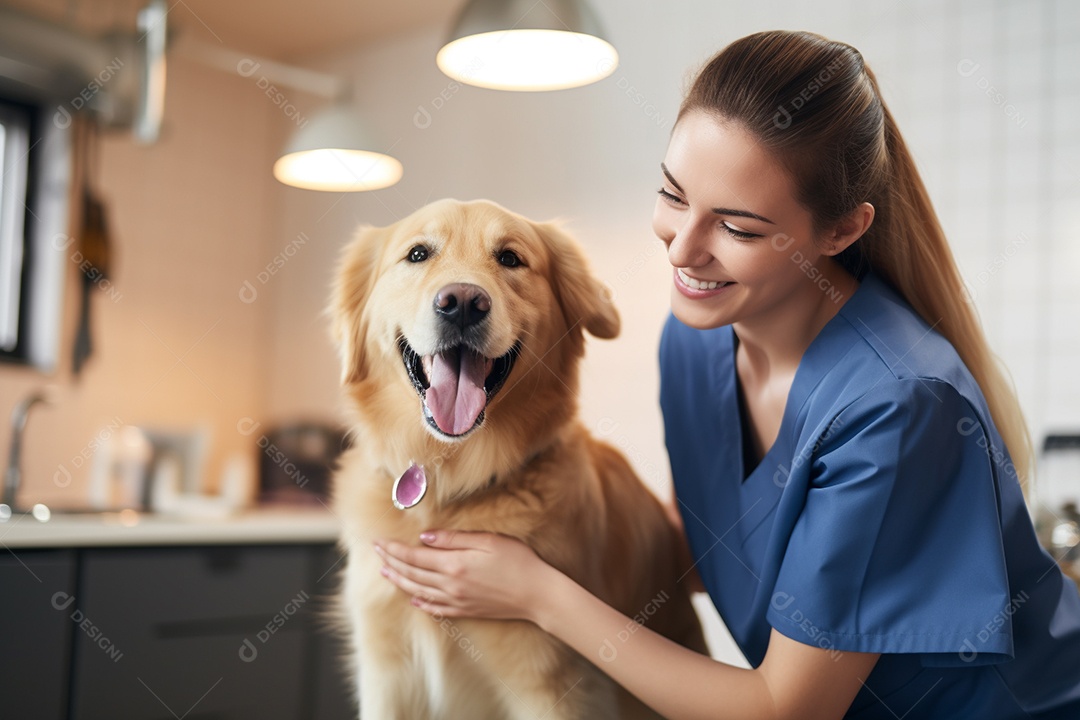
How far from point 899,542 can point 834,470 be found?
0.31 feet

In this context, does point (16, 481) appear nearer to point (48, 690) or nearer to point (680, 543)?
point (48, 690)

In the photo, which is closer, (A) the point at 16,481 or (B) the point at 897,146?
(B) the point at 897,146

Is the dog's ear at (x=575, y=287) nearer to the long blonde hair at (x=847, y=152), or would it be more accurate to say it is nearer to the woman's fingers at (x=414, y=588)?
the long blonde hair at (x=847, y=152)

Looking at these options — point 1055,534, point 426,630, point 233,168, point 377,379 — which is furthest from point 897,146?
point 233,168

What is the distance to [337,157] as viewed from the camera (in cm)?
143

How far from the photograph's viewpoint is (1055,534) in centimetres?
161

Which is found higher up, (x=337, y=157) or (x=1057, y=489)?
(x=337, y=157)

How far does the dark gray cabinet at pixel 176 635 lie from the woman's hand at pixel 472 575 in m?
0.24

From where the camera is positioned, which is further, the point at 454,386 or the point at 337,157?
the point at 337,157

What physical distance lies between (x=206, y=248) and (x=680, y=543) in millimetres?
1520

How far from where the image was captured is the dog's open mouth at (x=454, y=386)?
0.78 m

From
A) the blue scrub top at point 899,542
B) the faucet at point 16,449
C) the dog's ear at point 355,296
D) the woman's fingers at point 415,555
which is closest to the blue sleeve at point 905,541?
the blue scrub top at point 899,542

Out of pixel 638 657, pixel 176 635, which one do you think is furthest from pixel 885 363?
pixel 176 635

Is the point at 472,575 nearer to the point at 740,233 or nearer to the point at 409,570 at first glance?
the point at 409,570
